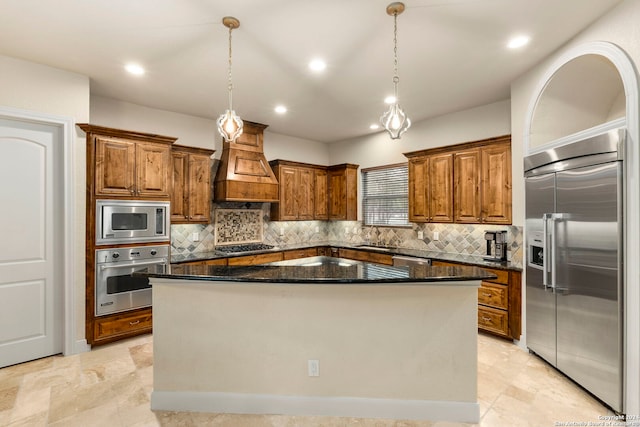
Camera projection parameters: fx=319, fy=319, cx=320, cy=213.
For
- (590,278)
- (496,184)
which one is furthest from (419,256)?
(590,278)

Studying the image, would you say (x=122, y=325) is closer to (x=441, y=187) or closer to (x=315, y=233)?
(x=315, y=233)

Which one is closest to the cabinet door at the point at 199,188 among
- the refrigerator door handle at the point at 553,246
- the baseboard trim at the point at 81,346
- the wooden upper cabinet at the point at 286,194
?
the wooden upper cabinet at the point at 286,194

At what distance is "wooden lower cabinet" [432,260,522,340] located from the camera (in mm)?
3537

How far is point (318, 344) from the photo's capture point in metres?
2.29

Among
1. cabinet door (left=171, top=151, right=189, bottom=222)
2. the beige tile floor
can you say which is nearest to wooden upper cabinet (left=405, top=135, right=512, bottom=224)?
the beige tile floor

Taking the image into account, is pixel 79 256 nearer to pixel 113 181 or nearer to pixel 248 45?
pixel 113 181

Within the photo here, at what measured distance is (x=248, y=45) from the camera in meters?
2.86

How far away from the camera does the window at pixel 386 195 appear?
18.0 ft

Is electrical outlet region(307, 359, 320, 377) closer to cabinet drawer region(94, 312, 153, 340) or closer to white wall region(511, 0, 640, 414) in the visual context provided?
white wall region(511, 0, 640, 414)

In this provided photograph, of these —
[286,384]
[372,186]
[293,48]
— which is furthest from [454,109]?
[286,384]

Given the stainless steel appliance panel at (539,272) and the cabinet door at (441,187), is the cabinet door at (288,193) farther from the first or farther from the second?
the stainless steel appliance panel at (539,272)

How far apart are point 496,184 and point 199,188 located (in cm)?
399

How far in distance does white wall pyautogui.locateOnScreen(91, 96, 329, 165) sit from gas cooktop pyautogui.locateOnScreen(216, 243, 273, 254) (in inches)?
58.7

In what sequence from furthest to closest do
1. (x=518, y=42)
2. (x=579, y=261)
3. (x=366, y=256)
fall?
(x=366, y=256) < (x=518, y=42) < (x=579, y=261)
